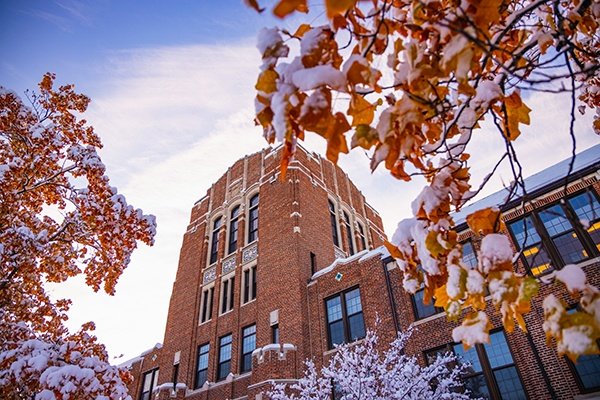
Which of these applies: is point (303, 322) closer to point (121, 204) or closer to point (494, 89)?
point (121, 204)

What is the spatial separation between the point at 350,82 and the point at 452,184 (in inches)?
52.1

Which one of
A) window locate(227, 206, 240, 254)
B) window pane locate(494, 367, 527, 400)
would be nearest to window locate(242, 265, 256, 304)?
window locate(227, 206, 240, 254)

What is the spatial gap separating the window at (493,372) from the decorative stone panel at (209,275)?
48.5 feet

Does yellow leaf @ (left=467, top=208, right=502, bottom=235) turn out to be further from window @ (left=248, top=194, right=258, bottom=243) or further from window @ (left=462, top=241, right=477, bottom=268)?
window @ (left=248, top=194, right=258, bottom=243)

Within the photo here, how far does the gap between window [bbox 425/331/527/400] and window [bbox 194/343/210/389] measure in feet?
42.0

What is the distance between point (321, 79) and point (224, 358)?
19.2m

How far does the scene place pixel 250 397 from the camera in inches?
585

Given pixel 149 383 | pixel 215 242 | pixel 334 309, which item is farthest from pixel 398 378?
pixel 149 383

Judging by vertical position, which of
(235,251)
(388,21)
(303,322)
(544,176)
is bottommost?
(388,21)

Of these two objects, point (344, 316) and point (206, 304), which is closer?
point (344, 316)

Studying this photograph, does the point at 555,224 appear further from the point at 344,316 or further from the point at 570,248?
the point at 344,316

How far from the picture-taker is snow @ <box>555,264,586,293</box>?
6.11ft

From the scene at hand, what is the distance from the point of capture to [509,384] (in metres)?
10.7

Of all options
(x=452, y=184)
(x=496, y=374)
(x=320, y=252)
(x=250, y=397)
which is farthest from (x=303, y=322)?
(x=452, y=184)
